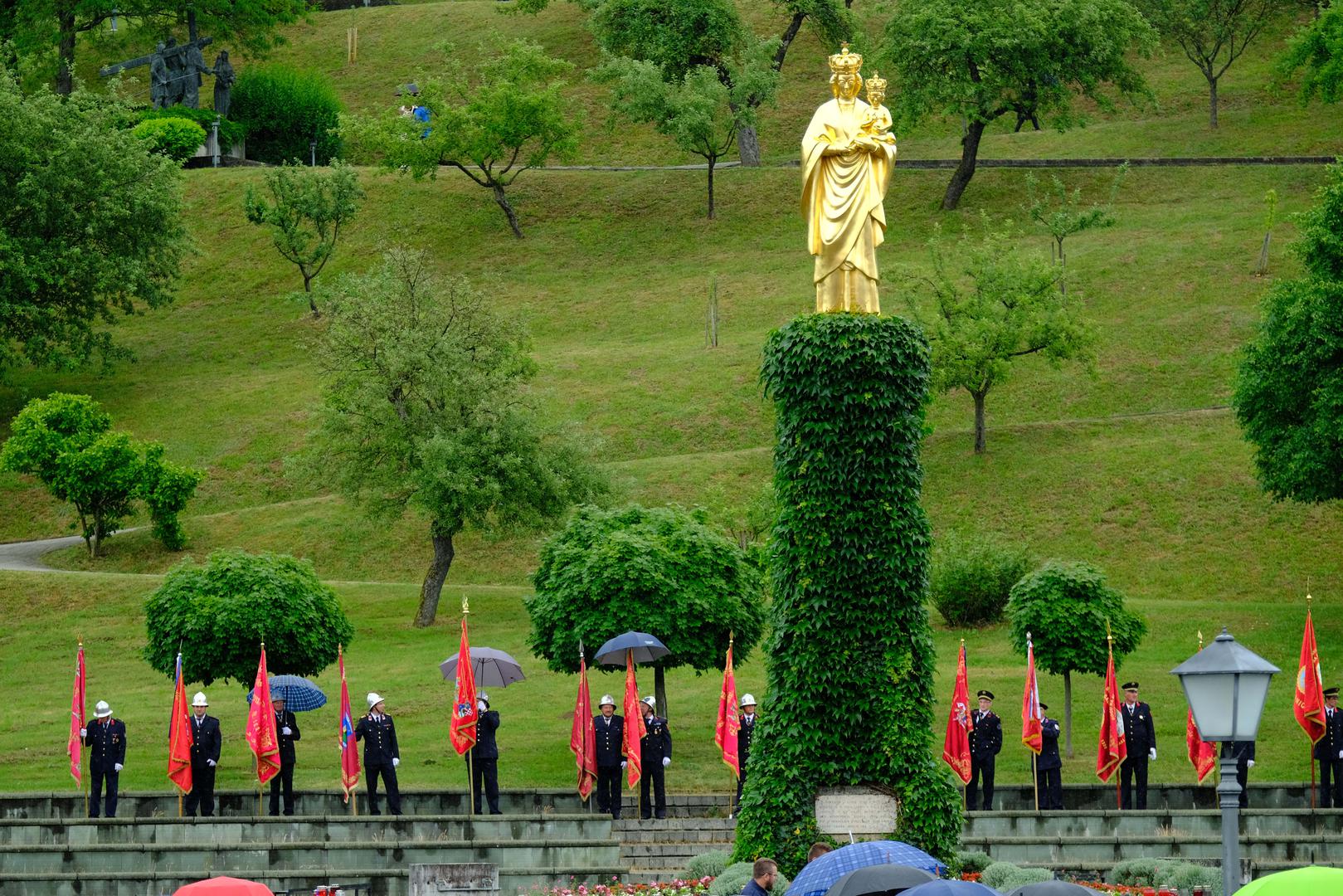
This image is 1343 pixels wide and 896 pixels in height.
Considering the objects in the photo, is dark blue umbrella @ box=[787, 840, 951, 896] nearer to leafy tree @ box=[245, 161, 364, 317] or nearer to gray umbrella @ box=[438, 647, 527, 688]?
gray umbrella @ box=[438, 647, 527, 688]

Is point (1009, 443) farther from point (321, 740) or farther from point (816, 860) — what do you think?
point (816, 860)

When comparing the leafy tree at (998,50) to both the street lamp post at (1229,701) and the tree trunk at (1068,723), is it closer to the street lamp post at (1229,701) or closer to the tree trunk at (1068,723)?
the tree trunk at (1068,723)

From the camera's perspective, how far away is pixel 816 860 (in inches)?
547

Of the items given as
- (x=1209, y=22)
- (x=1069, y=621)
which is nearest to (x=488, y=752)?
(x=1069, y=621)

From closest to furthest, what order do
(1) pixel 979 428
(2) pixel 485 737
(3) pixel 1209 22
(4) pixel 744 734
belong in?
(2) pixel 485 737
(4) pixel 744 734
(1) pixel 979 428
(3) pixel 1209 22

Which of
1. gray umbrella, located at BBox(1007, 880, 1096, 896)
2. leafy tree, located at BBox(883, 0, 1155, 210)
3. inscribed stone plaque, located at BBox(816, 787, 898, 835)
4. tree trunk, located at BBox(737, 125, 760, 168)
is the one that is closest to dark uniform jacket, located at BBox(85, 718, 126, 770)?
inscribed stone plaque, located at BBox(816, 787, 898, 835)

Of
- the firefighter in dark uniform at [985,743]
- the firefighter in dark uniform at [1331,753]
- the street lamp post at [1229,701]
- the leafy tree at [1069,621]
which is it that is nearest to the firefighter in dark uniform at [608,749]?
the firefighter in dark uniform at [985,743]

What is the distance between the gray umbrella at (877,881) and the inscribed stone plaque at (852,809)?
24.4ft

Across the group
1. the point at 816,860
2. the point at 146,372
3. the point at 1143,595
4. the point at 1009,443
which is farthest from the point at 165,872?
the point at 146,372

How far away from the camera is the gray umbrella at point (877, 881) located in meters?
12.2

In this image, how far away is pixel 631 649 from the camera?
27.1 meters

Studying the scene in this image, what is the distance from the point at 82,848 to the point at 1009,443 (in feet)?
107

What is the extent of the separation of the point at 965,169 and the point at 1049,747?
1825 inches

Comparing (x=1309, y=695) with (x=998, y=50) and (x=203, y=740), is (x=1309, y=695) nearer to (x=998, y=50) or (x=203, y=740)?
(x=203, y=740)
